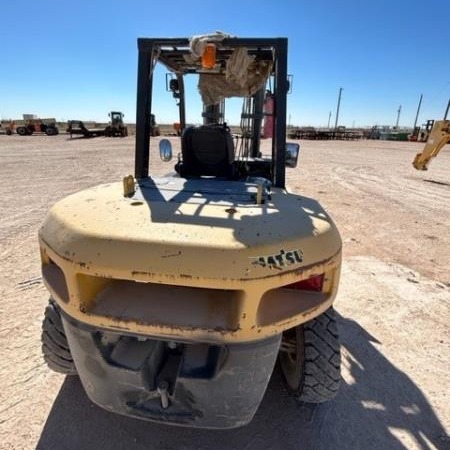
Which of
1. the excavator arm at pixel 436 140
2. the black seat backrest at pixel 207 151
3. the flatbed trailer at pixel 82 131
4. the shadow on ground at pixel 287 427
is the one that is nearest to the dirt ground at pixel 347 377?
the shadow on ground at pixel 287 427

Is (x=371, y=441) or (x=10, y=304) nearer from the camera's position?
(x=371, y=441)

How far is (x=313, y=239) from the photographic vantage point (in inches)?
66.1

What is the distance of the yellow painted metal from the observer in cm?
149

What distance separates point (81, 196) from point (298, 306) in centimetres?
142

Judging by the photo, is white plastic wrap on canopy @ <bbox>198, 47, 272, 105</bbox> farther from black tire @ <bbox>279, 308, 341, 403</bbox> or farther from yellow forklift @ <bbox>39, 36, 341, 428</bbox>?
black tire @ <bbox>279, 308, 341, 403</bbox>

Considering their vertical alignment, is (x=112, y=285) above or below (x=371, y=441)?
above

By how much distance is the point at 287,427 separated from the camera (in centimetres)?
223

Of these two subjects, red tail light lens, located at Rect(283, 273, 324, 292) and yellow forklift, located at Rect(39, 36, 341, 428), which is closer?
yellow forklift, located at Rect(39, 36, 341, 428)

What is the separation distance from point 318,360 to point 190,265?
46.1 inches

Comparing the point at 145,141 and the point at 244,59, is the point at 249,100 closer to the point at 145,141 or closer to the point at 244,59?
the point at 244,59

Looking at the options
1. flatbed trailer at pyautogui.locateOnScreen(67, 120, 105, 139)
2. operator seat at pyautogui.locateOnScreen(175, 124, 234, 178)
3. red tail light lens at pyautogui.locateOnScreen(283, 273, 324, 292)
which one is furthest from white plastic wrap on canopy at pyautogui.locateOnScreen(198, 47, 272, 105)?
flatbed trailer at pyautogui.locateOnScreen(67, 120, 105, 139)

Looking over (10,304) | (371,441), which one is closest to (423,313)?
(371,441)

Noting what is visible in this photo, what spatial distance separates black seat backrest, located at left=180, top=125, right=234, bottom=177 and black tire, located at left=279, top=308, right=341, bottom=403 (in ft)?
4.78

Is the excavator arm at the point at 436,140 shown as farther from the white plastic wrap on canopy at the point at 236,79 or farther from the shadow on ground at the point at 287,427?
the shadow on ground at the point at 287,427
